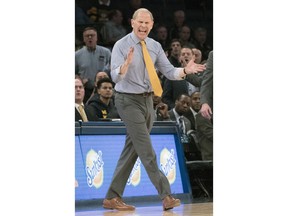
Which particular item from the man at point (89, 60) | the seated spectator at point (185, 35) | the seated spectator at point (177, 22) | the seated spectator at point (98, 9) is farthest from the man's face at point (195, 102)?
the seated spectator at point (177, 22)

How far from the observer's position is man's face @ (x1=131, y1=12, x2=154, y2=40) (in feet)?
27.4

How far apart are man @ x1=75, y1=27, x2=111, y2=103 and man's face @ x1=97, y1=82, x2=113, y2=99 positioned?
127 cm

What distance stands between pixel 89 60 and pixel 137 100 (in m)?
3.69

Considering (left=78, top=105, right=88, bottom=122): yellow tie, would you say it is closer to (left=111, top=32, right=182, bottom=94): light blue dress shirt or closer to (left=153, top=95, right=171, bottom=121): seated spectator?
(left=111, top=32, right=182, bottom=94): light blue dress shirt

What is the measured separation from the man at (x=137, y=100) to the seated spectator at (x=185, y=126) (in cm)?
220

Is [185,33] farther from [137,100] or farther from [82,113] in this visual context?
[137,100]

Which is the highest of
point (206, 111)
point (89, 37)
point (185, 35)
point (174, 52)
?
point (185, 35)

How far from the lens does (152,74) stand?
Result: 834cm

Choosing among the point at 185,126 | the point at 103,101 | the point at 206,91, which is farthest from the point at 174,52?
the point at 206,91

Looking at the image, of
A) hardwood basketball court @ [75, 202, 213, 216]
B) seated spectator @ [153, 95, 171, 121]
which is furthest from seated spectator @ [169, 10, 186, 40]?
hardwood basketball court @ [75, 202, 213, 216]

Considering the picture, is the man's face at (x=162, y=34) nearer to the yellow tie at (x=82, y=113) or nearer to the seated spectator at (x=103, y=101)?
the seated spectator at (x=103, y=101)
